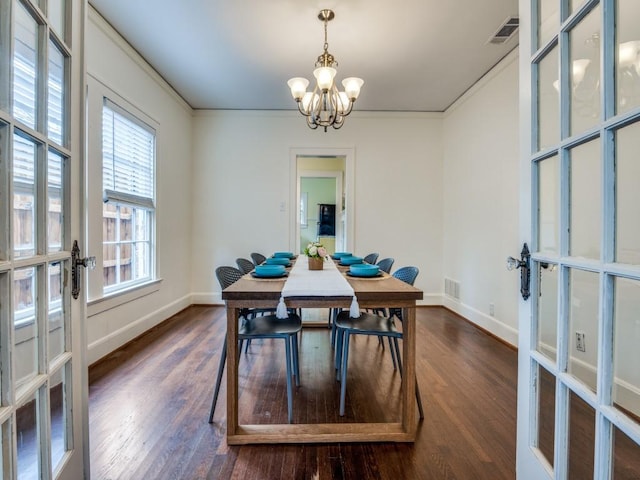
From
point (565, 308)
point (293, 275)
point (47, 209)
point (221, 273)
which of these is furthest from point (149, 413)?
point (565, 308)

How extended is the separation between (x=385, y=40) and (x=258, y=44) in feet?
3.68

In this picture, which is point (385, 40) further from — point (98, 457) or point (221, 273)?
point (98, 457)

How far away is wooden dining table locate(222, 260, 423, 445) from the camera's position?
66.6 inches

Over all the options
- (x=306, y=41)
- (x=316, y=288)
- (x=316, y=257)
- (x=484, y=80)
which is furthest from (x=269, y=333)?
(x=484, y=80)

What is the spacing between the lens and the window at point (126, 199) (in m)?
2.96

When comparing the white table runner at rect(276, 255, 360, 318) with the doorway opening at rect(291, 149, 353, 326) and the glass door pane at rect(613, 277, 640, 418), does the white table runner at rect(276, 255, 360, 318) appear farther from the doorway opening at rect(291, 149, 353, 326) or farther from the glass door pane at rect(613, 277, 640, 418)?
the doorway opening at rect(291, 149, 353, 326)

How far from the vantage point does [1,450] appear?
2.60 feet

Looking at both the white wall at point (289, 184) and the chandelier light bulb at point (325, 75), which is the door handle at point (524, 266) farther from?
the white wall at point (289, 184)

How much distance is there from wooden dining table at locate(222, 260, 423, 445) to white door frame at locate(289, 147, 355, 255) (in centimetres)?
311

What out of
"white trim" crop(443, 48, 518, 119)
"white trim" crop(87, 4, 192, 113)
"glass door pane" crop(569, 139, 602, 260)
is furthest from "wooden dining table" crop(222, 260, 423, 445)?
"white trim" crop(443, 48, 518, 119)

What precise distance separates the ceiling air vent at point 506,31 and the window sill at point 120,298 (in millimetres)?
3909

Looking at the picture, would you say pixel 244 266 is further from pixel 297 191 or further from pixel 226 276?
pixel 297 191

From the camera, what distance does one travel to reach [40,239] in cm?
97

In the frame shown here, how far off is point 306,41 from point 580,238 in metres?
2.84
